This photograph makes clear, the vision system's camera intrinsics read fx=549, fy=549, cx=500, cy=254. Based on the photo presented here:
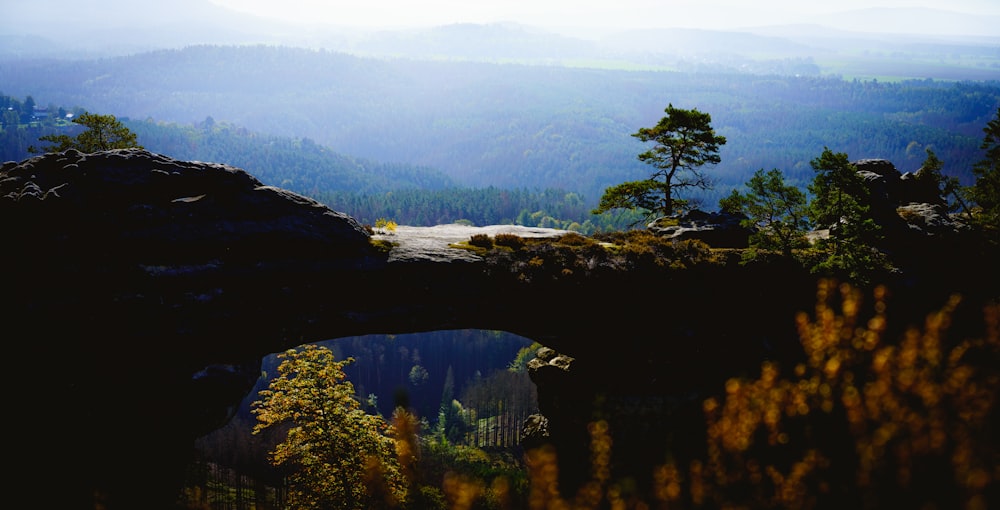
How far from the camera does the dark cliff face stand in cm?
2184

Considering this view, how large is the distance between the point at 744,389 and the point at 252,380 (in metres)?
25.1

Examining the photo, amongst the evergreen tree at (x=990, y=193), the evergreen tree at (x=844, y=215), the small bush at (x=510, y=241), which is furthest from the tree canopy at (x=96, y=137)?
the evergreen tree at (x=990, y=193)

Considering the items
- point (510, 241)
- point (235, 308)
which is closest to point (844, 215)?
point (510, 241)

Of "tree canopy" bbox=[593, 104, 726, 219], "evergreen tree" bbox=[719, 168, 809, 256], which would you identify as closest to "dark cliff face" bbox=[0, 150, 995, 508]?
"evergreen tree" bbox=[719, 168, 809, 256]

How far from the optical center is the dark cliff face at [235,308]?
2184 cm

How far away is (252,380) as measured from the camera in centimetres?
2538

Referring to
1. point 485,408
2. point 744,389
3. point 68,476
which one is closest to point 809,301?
point 744,389

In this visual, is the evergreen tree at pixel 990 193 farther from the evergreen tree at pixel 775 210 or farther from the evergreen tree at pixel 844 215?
the evergreen tree at pixel 775 210

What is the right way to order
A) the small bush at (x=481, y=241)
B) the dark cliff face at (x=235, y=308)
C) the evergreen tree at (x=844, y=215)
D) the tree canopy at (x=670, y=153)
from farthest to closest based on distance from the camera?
the tree canopy at (x=670, y=153)
the small bush at (x=481, y=241)
the evergreen tree at (x=844, y=215)
the dark cliff face at (x=235, y=308)

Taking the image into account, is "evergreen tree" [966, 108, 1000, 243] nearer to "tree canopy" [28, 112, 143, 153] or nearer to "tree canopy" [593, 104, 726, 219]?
"tree canopy" [593, 104, 726, 219]

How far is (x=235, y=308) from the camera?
24469mm

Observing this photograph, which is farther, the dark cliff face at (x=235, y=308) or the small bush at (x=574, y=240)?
the small bush at (x=574, y=240)

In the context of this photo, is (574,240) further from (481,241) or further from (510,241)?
(481,241)

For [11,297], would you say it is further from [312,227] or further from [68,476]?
[312,227]
